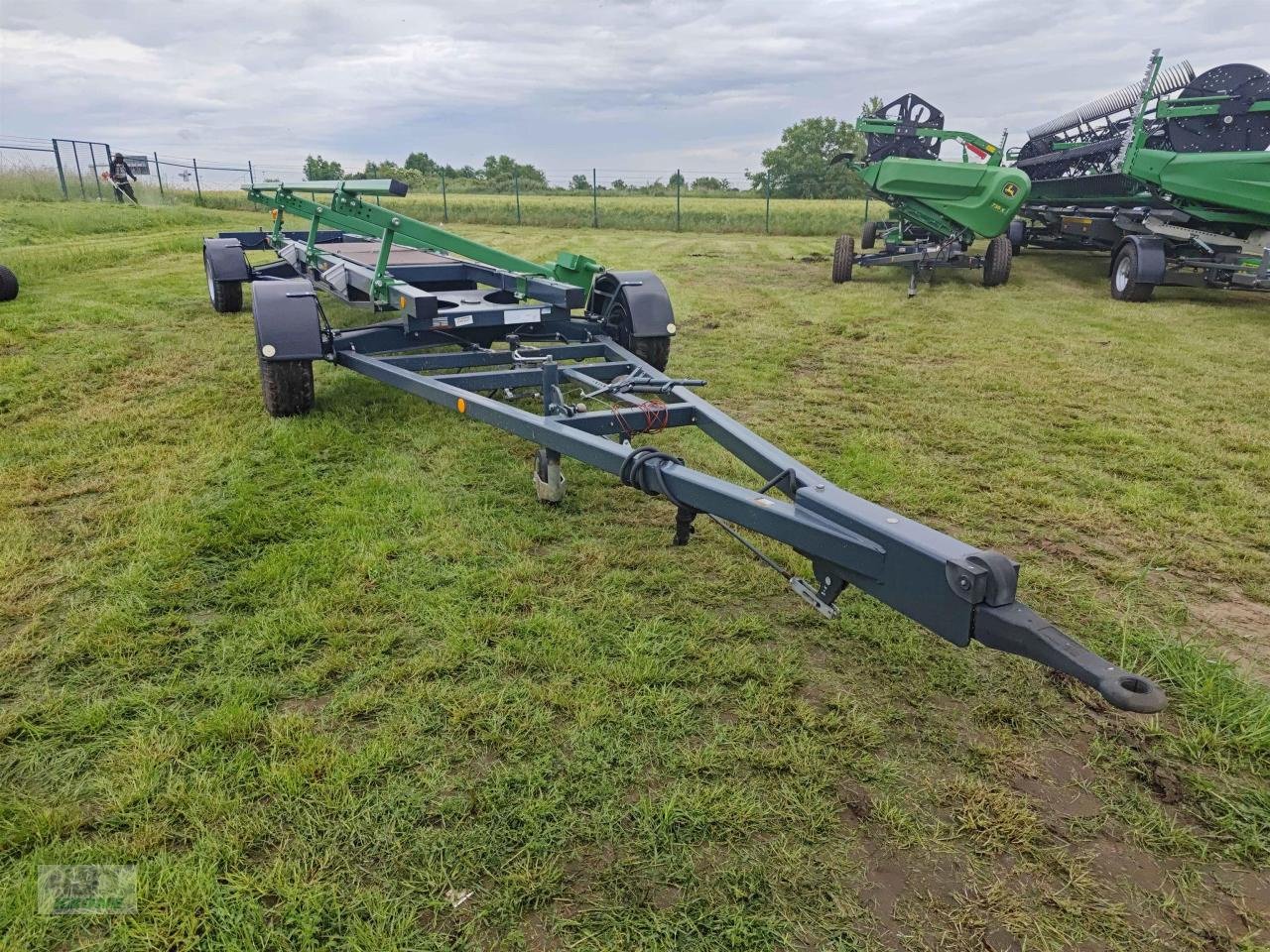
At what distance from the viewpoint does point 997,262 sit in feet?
37.1

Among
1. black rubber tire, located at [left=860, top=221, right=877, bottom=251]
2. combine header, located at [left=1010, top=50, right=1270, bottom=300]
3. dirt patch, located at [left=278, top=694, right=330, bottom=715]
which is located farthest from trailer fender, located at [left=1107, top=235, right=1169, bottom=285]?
dirt patch, located at [left=278, top=694, right=330, bottom=715]

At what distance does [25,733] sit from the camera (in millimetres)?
2348

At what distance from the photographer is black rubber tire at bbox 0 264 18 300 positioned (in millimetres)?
8438

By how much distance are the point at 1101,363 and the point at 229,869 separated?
24.6 ft

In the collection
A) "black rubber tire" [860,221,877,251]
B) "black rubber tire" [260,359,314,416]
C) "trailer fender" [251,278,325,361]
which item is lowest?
"black rubber tire" [260,359,314,416]

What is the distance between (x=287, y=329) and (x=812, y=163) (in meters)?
57.8

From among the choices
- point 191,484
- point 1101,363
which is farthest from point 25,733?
point 1101,363

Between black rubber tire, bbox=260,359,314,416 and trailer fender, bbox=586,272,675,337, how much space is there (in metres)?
2.14

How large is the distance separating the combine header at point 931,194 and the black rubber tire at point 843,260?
15mm

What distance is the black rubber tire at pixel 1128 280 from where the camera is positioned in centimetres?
1020

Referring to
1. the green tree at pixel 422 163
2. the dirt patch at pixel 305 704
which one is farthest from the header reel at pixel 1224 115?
the green tree at pixel 422 163

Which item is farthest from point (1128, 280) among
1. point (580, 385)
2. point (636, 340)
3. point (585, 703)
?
point (585, 703)

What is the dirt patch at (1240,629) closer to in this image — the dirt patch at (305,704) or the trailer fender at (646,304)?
the dirt patch at (305,704)

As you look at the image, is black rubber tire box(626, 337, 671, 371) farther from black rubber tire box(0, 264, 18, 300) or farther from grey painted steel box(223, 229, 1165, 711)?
black rubber tire box(0, 264, 18, 300)
